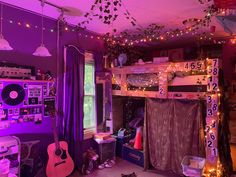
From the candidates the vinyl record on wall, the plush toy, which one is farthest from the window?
the vinyl record on wall

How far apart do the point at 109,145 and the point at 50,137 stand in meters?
1.18

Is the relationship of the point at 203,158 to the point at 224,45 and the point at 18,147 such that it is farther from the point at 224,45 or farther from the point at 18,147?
the point at 224,45

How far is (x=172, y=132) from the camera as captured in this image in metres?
3.58

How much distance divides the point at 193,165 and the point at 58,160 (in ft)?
6.55

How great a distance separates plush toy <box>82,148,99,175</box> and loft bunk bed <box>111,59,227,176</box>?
51.3 inches

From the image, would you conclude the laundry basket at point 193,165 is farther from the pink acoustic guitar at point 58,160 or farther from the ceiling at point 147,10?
the ceiling at point 147,10

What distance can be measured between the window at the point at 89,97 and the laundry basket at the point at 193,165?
185 centimetres

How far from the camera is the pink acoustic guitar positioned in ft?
10.4

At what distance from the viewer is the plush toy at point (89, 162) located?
3.66m

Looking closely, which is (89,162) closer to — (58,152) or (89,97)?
(58,152)

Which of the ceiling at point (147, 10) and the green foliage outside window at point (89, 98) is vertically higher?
the ceiling at point (147, 10)

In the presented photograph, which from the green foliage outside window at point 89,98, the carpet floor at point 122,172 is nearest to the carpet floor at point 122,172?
the carpet floor at point 122,172

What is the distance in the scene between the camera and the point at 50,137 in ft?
11.4

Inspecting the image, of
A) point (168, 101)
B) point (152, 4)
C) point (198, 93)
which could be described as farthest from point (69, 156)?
point (152, 4)
